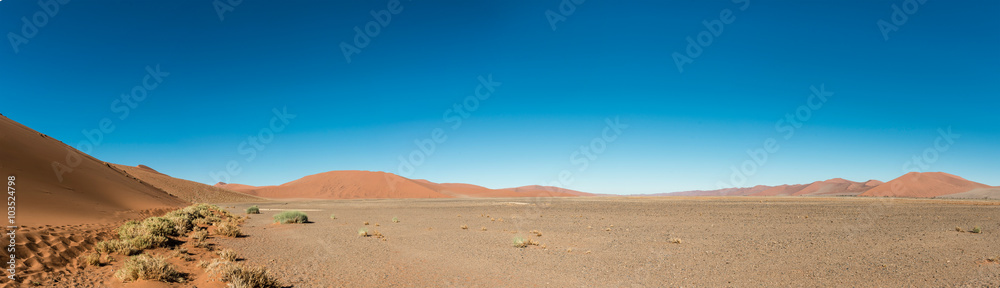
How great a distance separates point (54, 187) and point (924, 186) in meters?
197

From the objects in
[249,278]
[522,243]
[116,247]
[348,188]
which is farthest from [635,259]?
[348,188]

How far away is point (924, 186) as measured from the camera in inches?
5389

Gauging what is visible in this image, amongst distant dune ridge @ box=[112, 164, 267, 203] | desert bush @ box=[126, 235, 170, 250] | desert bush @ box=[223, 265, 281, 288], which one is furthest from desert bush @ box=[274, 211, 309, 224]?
distant dune ridge @ box=[112, 164, 267, 203]

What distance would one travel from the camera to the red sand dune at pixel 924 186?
130 meters

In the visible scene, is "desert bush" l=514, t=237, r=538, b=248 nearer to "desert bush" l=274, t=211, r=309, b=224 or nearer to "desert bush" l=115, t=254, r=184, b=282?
"desert bush" l=115, t=254, r=184, b=282

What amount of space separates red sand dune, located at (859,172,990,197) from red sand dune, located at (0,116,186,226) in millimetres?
164395

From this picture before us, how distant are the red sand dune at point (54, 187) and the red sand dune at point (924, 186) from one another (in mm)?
164395

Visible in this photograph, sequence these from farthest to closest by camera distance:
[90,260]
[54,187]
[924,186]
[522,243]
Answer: [924,186] < [54,187] < [522,243] < [90,260]

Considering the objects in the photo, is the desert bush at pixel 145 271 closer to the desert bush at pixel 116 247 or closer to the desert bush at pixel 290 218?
the desert bush at pixel 116 247

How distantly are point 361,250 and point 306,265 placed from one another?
115 inches

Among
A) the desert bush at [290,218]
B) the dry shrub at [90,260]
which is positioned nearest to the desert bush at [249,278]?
the dry shrub at [90,260]

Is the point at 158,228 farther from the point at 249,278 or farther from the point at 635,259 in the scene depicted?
the point at 635,259

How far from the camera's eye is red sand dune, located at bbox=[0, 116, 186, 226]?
1247cm

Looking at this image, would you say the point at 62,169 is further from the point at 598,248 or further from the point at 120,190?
the point at 598,248
